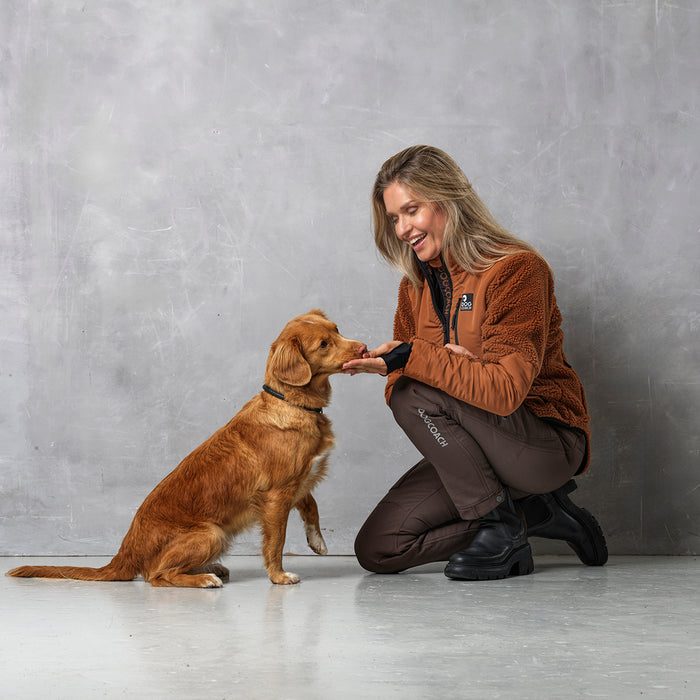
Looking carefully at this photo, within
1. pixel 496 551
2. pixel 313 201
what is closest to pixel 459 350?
pixel 496 551

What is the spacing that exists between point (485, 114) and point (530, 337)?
124cm

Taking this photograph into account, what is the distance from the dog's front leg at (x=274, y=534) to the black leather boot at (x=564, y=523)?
2.79 feet

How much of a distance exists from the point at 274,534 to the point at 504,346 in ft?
3.19

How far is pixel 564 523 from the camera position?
287cm

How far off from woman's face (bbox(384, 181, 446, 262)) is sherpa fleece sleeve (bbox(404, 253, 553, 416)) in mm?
263

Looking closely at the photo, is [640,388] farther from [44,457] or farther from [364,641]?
[44,457]

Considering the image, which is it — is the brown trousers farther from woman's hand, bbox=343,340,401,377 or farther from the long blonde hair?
the long blonde hair

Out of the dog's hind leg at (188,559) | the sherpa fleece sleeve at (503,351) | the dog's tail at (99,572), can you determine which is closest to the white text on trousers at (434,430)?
the sherpa fleece sleeve at (503,351)

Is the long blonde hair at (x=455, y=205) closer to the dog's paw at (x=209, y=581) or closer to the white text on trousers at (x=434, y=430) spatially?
the white text on trousers at (x=434, y=430)

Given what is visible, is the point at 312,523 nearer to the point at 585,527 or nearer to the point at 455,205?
the point at 585,527

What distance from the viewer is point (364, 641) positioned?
5.86 ft

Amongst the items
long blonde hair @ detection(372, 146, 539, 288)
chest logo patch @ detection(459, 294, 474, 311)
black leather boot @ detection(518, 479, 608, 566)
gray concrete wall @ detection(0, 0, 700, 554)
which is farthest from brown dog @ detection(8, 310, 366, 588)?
black leather boot @ detection(518, 479, 608, 566)

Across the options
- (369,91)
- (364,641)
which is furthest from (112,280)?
(364,641)

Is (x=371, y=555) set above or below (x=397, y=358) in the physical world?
below
